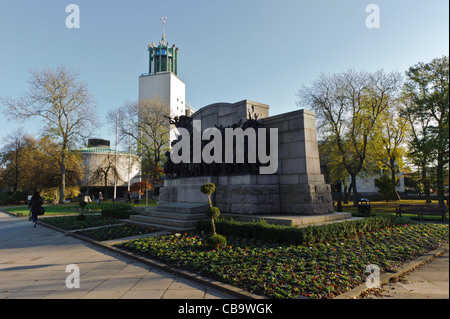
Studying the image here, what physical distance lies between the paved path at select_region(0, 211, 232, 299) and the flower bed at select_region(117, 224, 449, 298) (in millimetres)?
645

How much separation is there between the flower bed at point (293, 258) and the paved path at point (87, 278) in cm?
64

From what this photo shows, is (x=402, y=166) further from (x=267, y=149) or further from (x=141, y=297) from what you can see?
(x=141, y=297)

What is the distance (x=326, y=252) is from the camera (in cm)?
682

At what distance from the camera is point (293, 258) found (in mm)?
6375

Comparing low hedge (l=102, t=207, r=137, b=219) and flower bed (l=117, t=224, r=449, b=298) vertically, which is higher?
flower bed (l=117, t=224, r=449, b=298)

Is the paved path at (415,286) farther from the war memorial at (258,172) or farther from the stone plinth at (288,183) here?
the stone plinth at (288,183)

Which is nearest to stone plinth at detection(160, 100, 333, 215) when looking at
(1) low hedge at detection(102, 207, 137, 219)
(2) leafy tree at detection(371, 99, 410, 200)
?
(1) low hedge at detection(102, 207, 137, 219)

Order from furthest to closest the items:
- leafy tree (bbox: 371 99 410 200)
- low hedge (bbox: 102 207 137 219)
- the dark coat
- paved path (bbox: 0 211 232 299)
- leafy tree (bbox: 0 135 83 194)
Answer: leafy tree (bbox: 0 135 83 194) → leafy tree (bbox: 371 99 410 200) → the dark coat → low hedge (bbox: 102 207 137 219) → paved path (bbox: 0 211 232 299)

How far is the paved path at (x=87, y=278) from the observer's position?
191 inches

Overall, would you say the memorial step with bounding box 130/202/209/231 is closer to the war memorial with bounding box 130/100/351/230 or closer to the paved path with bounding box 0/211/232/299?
the war memorial with bounding box 130/100/351/230

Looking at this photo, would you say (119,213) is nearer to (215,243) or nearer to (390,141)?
(215,243)

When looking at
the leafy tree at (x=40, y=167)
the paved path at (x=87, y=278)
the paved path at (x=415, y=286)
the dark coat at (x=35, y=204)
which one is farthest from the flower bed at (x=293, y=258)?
the leafy tree at (x=40, y=167)

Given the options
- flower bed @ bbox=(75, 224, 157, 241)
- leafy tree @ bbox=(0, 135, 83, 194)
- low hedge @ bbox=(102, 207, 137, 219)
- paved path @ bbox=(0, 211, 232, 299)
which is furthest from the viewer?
leafy tree @ bbox=(0, 135, 83, 194)

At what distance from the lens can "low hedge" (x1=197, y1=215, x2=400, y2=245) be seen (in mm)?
7559
